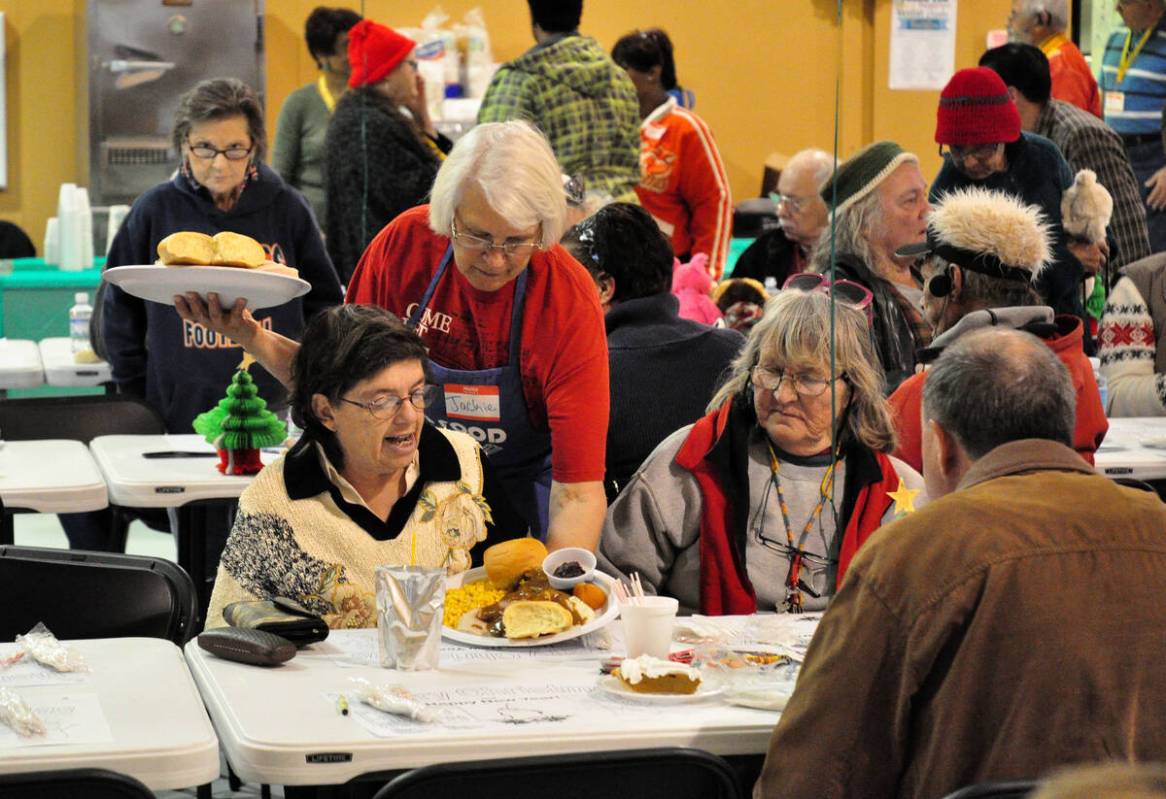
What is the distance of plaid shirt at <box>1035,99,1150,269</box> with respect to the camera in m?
3.59

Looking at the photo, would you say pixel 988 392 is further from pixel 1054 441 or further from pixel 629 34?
pixel 629 34

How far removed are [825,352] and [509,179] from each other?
2.22 feet

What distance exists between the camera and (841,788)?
1.83 m

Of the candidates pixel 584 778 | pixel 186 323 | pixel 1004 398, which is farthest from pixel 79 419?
pixel 1004 398

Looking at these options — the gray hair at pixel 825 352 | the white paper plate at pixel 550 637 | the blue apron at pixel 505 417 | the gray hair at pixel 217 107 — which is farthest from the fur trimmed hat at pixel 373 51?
the white paper plate at pixel 550 637

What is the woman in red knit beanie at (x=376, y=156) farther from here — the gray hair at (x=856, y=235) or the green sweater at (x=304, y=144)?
the gray hair at (x=856, y=235)

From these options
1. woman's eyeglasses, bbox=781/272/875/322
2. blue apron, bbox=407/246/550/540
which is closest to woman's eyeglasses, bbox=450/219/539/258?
blue apron, bbox=407/246/550/540

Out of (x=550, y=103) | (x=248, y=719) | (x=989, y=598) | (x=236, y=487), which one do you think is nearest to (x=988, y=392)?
(x=989, y=598)

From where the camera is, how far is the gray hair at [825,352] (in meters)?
3.02

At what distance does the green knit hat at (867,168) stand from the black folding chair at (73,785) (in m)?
1.47

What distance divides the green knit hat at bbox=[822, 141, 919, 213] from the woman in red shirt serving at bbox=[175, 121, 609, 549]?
0.53 metres

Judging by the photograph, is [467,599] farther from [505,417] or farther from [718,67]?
[718,67]

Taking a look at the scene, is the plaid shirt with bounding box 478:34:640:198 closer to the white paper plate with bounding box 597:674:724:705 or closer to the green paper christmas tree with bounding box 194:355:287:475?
the green paper christmas tree with bounding box 194:355:287:475

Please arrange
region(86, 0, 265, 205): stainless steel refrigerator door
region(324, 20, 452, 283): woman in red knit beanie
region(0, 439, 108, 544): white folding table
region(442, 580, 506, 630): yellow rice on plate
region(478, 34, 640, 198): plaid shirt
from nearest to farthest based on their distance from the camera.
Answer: region(442, 580, 506, 630): yellow rice on plate, region(0, 439, 108, 544): white folding table, region(478, 34, 640, 198): plaid shirt, region(324, 20, 452, 283): woman in red knit beanie, region(86, 0, 265, 205): stainless steel refrigerator door
